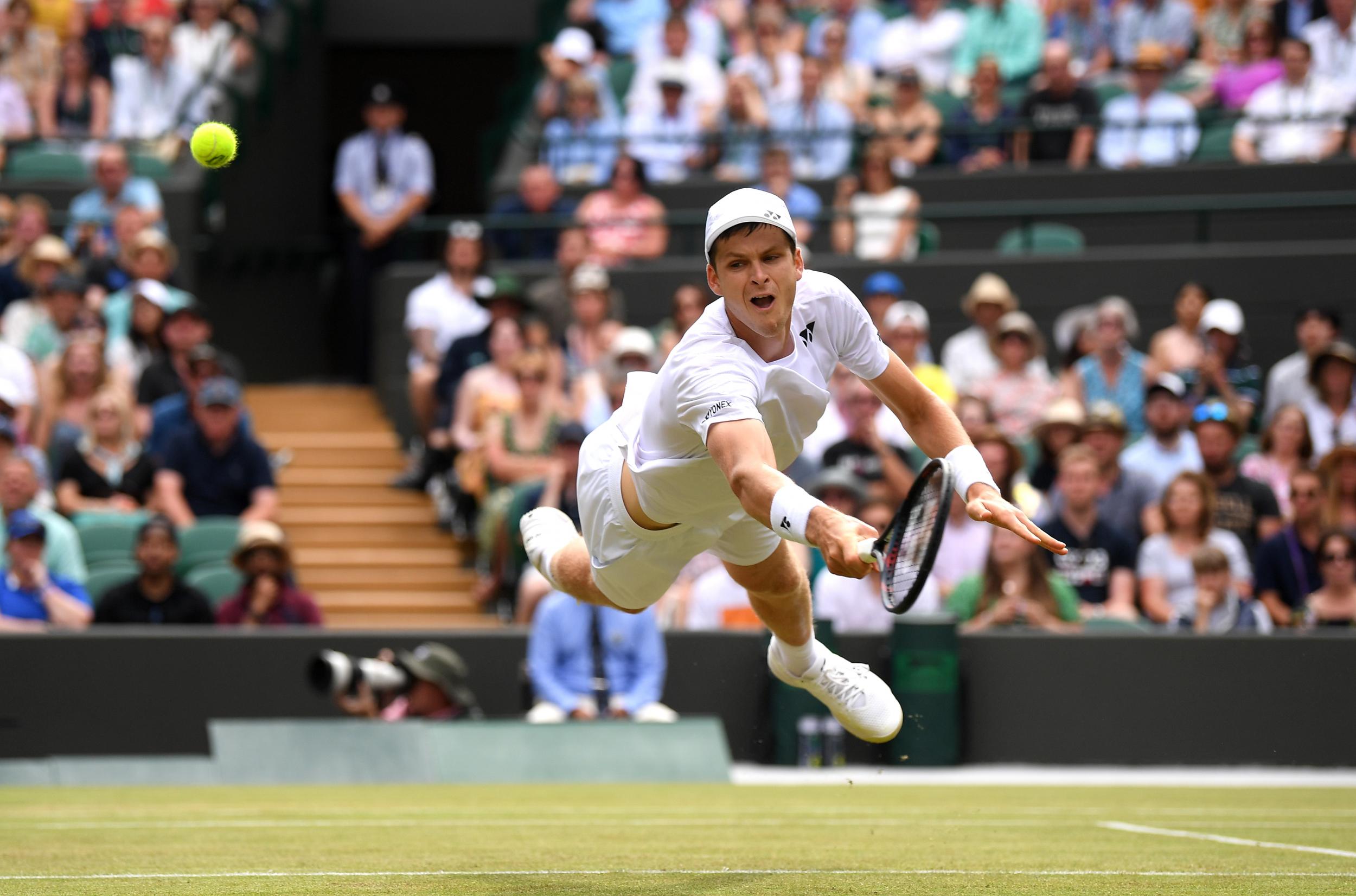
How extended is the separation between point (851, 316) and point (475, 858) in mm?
2414

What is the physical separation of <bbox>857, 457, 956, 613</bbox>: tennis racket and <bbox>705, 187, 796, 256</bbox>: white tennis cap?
106 cm

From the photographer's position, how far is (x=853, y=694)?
23.1ft

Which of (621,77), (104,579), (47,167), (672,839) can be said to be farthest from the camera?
(621,77)

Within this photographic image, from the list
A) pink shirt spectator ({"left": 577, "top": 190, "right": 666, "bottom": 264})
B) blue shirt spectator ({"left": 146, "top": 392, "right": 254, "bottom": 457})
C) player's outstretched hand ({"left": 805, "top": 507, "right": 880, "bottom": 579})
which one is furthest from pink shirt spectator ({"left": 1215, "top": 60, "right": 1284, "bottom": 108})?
player's outstretched hand ({"left": 805, "top": 507, "right": 880, "bottom": 579})

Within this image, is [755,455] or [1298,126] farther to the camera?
[1298,126]

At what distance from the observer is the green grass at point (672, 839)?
588cm

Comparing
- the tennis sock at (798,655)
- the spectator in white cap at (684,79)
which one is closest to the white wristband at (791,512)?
the tennis sock at (798,655)

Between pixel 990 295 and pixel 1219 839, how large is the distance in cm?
748

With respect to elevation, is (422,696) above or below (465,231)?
below

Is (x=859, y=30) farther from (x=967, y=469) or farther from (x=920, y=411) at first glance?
(x=967, y=469)

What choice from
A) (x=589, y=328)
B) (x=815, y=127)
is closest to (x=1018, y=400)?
(x=589, y=328)

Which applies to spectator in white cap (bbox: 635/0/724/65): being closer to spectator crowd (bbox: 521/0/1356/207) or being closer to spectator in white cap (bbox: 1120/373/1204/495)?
spectator crowd (bbox: 521/0/1356/207)

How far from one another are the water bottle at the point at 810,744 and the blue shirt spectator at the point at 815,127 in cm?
645

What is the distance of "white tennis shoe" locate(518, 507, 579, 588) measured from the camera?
7.50 metres
